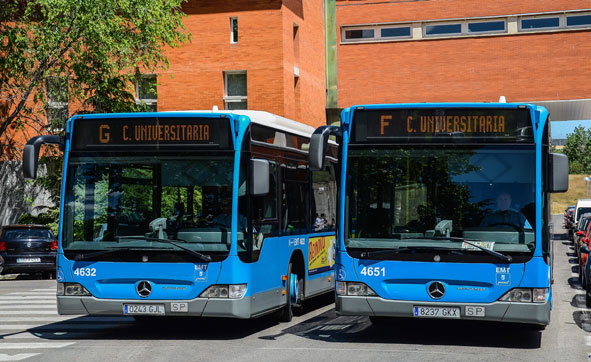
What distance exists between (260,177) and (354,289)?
1773 mm

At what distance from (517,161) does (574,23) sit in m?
33.1

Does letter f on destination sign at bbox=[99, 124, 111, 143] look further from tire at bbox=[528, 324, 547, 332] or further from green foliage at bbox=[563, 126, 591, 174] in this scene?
green foliage at bbox=[563, 126, 591, 174]

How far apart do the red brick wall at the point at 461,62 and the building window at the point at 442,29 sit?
1.37 feet

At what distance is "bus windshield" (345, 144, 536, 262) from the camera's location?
10.8 meters

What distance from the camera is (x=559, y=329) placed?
44.2 ft

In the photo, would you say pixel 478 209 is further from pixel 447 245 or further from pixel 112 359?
pixel 112 359

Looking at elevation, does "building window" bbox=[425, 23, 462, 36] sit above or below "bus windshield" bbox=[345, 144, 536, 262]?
above

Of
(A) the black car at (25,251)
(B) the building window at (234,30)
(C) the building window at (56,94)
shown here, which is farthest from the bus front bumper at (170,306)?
(B) the building window at (234,30)

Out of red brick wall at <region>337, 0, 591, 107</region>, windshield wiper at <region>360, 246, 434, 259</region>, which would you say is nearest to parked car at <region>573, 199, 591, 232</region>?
red brick wall at <region>337, 0, 591, 107</region>

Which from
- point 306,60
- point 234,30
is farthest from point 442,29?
point 234,30

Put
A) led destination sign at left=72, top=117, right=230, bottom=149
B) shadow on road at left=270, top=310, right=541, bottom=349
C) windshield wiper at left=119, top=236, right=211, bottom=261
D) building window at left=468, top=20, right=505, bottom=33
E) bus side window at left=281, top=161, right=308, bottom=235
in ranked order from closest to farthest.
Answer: windshield wiper at left=119, top=236, right=211, bottom=261
led destination sign at left=72, top=117, right=230, bottom=149
shadow on road at left=270, top=310, right=541, bottom=349
bus side window at left=281, top=161, right=308, bottom=235
building window at left=468, top=20, right=505, bottom=33

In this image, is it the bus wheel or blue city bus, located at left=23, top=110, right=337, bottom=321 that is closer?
blue city bus, located at left=23, top=110, right=337, bottom=321

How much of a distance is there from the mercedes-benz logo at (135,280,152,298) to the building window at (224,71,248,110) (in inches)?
1073

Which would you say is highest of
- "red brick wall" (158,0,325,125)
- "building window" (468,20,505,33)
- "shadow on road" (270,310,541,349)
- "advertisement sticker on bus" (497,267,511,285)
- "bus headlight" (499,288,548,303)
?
"building window" (468,20,505,33)
